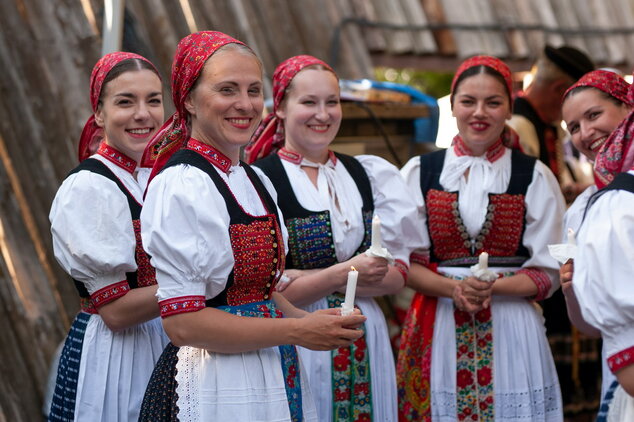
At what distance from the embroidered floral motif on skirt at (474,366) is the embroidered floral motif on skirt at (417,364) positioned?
119mm

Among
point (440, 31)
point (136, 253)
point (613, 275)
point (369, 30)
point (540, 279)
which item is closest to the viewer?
point (613, 275)

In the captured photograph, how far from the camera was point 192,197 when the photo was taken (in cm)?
209

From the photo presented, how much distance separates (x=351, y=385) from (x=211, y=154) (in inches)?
45.9

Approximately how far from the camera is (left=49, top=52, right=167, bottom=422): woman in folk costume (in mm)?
2623

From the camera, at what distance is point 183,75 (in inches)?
89.4

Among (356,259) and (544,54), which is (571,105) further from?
(544,54)

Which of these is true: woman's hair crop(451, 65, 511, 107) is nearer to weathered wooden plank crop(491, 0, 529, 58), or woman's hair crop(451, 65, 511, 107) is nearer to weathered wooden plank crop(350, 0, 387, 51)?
weathered wooden plank crop(350, 0, 387, 51)

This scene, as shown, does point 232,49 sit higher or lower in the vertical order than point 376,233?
higher

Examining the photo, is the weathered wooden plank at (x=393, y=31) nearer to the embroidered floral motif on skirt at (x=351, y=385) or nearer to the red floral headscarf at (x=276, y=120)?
the red floral headscarf at (x=276, y=120)

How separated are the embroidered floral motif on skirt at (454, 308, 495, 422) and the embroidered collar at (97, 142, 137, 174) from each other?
4.57ft

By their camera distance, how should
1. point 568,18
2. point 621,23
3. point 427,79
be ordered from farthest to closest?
point 427,79 < point 621,23 < point 568,18

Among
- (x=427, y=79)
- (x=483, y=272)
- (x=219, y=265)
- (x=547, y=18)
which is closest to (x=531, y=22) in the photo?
(x=547, y=18)

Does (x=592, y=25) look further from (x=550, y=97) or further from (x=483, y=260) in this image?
(x=483, y=260)

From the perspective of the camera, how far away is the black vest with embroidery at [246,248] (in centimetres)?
217
